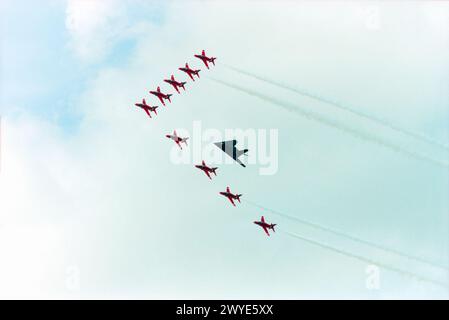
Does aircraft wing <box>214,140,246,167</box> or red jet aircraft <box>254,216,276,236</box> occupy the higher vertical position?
aircraft wing <box>214,140,246,167</box>

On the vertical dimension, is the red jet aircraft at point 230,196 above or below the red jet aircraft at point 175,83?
below

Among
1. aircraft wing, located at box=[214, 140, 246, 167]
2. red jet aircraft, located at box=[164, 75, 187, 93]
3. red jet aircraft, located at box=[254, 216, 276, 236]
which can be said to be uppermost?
red jet aircraft, located at box=[164, 75, 187, 93]

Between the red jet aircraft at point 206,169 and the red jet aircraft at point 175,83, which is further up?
the red jet aircraft at point 175,83

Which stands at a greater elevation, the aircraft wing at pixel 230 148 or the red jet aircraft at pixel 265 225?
the aircraft wing at pixel 230 148

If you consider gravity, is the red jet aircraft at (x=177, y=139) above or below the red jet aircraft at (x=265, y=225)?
above

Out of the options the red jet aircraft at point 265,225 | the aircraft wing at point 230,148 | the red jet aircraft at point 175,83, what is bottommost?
the red jet aircraft at point 265,225

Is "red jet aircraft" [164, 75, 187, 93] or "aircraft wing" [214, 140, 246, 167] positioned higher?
"red jet aircraft" [164, 75, 187, 93]
